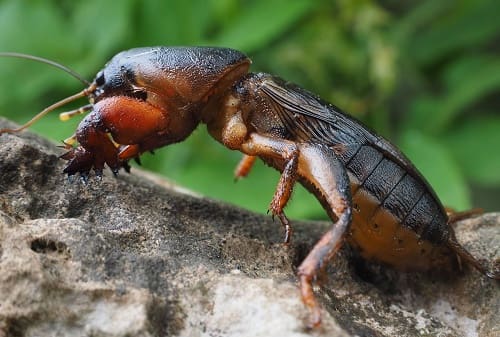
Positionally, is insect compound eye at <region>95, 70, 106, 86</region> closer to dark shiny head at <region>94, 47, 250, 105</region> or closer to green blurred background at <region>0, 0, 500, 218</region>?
dark shiny head at <region>94, 47, 250, 105</region>

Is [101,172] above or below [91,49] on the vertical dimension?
above

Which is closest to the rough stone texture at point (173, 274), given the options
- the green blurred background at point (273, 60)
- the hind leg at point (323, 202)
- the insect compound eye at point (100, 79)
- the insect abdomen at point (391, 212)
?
the hind leg at point (323, 202)

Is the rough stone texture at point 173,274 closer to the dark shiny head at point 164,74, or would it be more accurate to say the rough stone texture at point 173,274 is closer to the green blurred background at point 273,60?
the dark shiny head at point 164,74

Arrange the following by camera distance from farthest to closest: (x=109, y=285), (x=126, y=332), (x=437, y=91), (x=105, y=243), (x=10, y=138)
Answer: (x=437, y=91) → (x=10, y=138) → (x=105, y=243) → (x=109, y=285) → (x=126, y=332)

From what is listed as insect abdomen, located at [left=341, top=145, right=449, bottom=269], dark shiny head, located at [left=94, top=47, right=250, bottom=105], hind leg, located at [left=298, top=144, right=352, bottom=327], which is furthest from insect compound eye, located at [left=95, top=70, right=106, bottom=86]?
insect abdomen, located at [left=341, top=145, right=449, bottom=269]

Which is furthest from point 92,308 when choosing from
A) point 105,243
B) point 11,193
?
point 11,193

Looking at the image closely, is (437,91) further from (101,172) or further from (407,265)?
(101,172)

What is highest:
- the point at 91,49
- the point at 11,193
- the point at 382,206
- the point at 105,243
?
the point at 382,206
